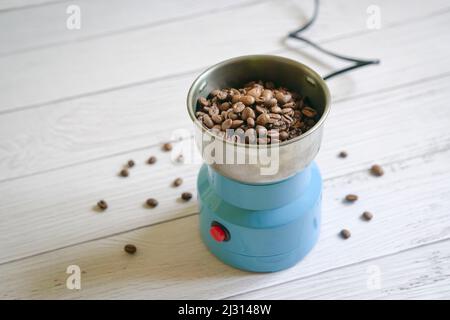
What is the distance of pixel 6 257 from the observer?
2.91 feet

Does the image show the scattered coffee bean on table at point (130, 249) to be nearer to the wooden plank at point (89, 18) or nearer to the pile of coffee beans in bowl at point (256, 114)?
the pile of coffee beans in bowl at point (256, 114)

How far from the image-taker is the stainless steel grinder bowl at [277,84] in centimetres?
69

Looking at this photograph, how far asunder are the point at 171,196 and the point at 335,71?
1.43 ft

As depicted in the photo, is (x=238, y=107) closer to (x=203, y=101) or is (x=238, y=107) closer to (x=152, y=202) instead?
(x=203, y=101)

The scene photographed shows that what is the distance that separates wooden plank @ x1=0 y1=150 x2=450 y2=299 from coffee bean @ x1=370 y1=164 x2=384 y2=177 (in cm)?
1

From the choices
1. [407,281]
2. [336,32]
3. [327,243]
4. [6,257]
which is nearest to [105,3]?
[336,32]

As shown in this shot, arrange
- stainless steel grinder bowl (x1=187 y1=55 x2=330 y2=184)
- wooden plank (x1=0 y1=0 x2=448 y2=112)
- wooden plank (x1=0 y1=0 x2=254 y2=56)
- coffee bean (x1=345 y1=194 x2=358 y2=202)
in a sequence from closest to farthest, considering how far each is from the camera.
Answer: stainless steel grinder bowl (x1=187 y1=55 x2=330 y2=184) → coffee bean (x1=345 y1=194 x2=358 y2=202) → wooden plank (x1=0 y1=0 x2=448 y2=112) → wooden plank (x1=0 y1=0 x2=254 y2=56)

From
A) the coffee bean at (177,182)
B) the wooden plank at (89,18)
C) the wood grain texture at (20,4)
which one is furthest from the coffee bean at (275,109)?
the wood grain texture at (20,4)

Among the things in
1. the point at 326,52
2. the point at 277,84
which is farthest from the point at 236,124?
the point at 326,52

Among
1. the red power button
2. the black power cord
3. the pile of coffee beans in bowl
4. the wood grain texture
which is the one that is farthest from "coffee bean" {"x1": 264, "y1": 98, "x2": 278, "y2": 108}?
the wood grain texture

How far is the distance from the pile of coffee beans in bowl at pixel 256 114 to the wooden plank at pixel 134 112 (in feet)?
0.93

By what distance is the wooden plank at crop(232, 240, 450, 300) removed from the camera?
0.81 meters

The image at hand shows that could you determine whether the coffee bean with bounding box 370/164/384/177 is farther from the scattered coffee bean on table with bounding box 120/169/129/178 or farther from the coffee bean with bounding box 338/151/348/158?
the scattered coffee bean on table with bounding box 120/169/129/178
